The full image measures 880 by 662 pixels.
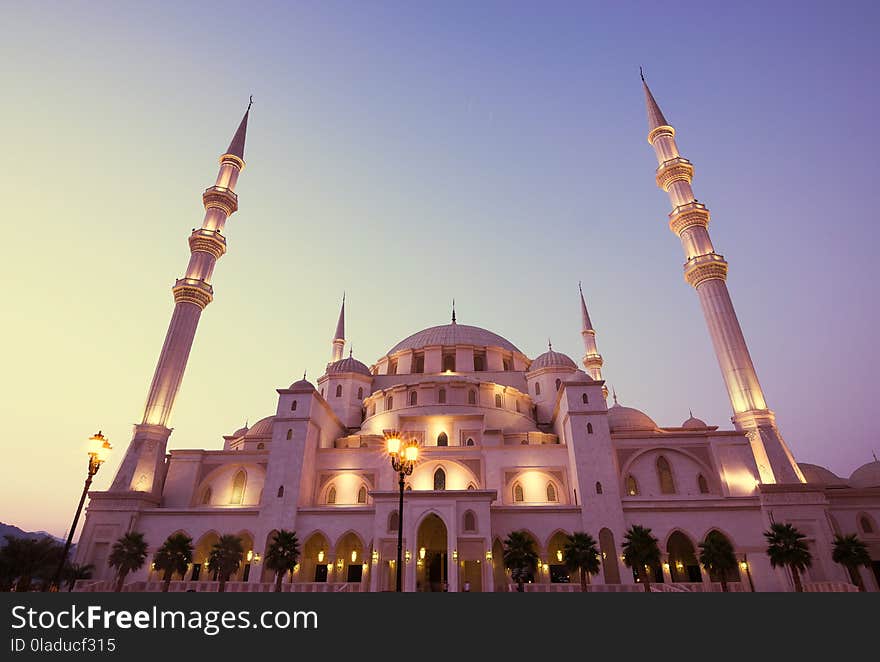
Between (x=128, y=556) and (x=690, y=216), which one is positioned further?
(x=690, y=216)

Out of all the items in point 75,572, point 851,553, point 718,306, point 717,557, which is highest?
point 718,306

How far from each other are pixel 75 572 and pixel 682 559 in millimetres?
37621

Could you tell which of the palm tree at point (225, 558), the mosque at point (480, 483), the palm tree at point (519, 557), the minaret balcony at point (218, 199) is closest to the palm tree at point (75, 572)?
the mosque at point (480, 483)

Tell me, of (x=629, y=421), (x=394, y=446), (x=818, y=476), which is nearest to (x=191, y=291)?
(x=394, y=446)

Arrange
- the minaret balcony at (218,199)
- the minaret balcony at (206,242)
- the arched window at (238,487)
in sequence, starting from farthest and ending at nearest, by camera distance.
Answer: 1. the minaret balcony at (218,199)
2. the minaret balcony at (206,242)
3. the arched window at (238,487)

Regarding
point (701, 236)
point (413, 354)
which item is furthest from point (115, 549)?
point (701, 236)

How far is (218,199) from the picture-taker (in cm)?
4872

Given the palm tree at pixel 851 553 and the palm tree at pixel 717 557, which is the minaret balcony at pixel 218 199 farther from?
the palm tree at pixel 851 553

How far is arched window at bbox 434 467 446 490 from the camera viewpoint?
126 ft

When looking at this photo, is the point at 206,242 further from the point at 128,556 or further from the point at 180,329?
the point at 128,556

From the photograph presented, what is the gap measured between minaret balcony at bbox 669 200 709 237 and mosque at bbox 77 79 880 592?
0.59 feet

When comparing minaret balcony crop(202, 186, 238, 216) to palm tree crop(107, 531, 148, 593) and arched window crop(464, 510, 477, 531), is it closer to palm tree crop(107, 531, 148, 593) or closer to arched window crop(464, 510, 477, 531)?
palm tree crop(107, 531, 148, 593)

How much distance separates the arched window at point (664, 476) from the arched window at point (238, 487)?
31526 millimetres

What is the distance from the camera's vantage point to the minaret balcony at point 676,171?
47.2 meters
